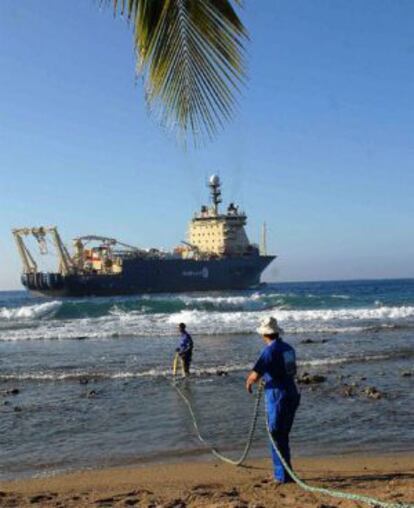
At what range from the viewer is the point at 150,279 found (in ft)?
194

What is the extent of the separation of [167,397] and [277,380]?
579cm

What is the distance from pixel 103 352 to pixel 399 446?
1251cm

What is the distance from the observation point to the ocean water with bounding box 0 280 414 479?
7457mm

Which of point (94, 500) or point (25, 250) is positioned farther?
point (25, 250)

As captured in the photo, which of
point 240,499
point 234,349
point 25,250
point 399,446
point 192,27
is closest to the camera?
point 192,27

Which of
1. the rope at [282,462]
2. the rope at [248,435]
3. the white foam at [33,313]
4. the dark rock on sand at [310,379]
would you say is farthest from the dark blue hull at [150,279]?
the rope at [282,462]

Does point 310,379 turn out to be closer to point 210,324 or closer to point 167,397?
point 167,397

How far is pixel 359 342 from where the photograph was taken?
19.1 meters

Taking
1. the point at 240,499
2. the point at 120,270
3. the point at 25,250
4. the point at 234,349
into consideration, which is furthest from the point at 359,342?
the point at 25,250

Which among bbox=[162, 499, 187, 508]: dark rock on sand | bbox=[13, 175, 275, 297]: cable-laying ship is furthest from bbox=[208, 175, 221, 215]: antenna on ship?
bbox=[162, 499, 187, 508]: dark rock on sand

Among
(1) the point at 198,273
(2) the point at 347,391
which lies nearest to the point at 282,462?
(2) the point at 347,391

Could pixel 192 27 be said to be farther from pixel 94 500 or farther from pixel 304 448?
pixel 304 448

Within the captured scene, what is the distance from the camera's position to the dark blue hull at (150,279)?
58625 millimetres

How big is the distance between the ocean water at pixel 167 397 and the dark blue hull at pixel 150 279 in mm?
34084
